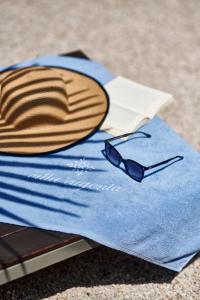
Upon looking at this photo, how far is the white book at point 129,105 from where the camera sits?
3.83 meters

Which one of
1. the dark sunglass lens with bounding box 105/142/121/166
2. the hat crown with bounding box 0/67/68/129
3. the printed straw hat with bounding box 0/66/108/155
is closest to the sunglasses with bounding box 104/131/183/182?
the dark sunglass lens with bounding box 105/142/121/166

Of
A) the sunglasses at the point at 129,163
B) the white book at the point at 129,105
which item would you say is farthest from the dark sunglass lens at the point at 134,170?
the white book at the point at 129,105

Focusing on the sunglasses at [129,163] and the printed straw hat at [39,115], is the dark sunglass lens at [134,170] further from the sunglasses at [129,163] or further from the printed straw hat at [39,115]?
the printed straw hat at [39,115]

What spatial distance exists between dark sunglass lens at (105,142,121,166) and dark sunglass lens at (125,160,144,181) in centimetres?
10

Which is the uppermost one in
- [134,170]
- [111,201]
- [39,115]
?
[39,115]

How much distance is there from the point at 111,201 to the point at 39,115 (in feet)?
3.11

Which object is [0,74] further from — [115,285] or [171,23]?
[171,23]

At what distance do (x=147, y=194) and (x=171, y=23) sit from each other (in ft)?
14.0

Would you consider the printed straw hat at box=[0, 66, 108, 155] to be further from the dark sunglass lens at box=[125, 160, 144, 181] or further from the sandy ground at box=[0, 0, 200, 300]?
the sandy ground at box=[0, 0, 200, 300]

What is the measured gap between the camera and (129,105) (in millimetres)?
4098

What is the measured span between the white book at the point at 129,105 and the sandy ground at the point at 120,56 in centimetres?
81

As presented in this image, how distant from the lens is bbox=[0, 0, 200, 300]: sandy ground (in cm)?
349

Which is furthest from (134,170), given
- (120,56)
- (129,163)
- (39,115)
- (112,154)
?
(120,56)

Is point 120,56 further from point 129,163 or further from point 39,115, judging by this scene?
point 129,163
